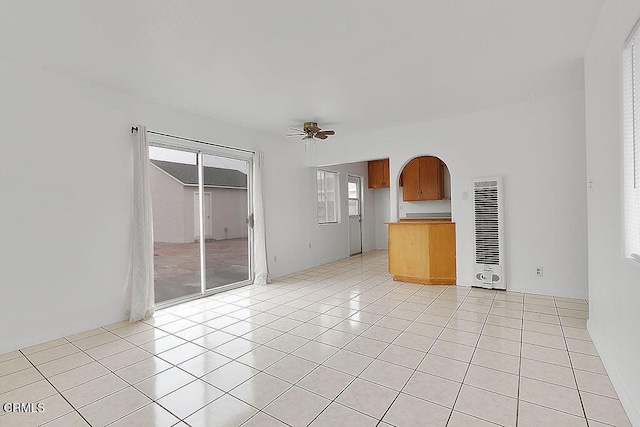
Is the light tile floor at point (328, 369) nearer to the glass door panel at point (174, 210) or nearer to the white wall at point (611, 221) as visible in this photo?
the white wall at point (611, 221)

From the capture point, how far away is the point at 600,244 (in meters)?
2.44

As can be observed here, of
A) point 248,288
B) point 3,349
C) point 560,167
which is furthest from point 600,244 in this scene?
point 3,349

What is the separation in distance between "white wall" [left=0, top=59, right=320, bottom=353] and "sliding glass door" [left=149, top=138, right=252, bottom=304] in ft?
1.69

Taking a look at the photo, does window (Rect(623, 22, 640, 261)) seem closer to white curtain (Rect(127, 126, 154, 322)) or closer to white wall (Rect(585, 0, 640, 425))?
white wall (Rect(585, 0, 640, 425))

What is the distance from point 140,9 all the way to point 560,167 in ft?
16.3

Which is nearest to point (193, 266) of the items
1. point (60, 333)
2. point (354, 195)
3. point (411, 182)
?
point (60, 333)

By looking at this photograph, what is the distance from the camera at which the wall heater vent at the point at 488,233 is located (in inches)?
175

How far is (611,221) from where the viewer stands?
6.99 ft

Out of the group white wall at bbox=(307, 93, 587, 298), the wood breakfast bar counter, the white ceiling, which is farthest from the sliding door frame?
white wall at bbox=(307, 93, 587, 298)

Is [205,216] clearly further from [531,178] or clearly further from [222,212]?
[531,178]

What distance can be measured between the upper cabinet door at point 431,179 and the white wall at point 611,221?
373 centimetres

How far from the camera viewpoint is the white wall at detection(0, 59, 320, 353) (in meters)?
2.85

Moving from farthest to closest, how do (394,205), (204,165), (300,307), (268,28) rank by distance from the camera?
(394,205), (204,165), (300,307), (268,28)

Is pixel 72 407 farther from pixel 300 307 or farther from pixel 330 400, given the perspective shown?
pixel 300 307
